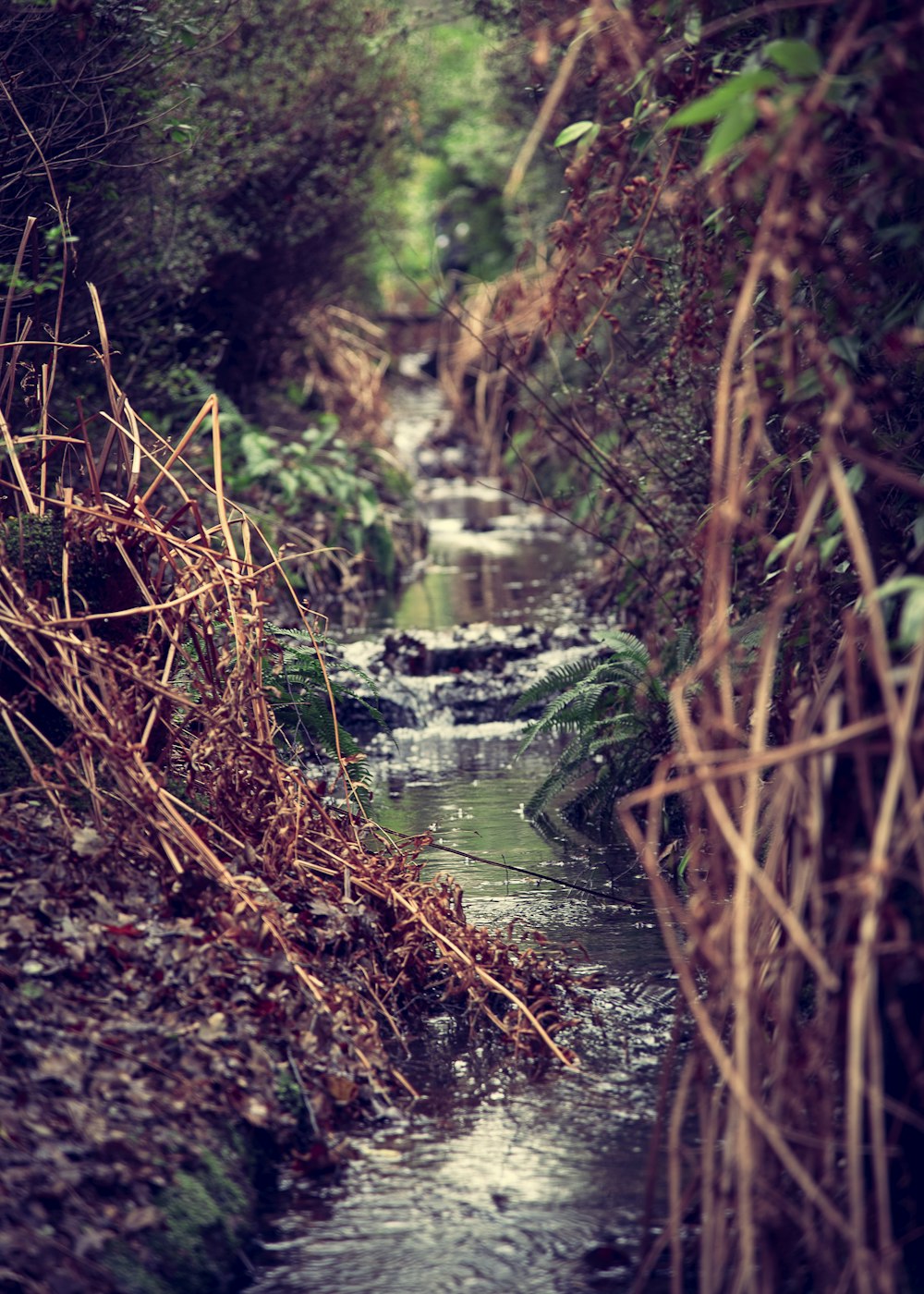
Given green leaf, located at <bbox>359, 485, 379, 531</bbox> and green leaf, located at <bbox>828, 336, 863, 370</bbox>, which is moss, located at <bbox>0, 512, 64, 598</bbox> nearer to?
green leaf, located at <bbox>828, 336, 863, 370</bbox>

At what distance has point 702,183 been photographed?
5535 millimetres

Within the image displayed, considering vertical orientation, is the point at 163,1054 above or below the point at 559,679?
above

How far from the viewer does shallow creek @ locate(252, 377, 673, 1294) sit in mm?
3627

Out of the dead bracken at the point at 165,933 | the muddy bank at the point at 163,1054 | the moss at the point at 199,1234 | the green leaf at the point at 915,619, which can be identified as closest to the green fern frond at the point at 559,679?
the dead bracken at the point at 165,933

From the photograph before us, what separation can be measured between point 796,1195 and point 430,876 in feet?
10.1

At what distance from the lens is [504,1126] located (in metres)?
4.29

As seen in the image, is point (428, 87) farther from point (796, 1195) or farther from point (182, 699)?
point (796, 1195)

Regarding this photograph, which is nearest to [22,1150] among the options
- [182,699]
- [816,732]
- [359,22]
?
[182,699]

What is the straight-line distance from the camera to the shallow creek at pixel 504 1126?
3627 mm

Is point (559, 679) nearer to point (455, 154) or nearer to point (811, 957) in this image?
point (811, 957)

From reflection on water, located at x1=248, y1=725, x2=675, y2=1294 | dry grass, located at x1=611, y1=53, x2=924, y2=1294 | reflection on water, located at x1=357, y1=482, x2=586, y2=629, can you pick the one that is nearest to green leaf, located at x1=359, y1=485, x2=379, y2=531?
reflection on water, located at x1=357, y1=482, x2=586, y2=629

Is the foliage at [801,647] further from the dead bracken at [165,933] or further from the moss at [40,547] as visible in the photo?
the moss at [40,547]

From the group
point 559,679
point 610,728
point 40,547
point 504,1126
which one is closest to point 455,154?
point 559,679

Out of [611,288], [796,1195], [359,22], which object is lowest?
[796,1195]
